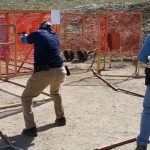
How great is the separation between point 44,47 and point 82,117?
2.01m

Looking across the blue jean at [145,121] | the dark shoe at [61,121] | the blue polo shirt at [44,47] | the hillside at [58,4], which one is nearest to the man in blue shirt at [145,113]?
the blue jean at [145,121]

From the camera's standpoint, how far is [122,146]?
6930 mm

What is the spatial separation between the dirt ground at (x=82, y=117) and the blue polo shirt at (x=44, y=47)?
129cm

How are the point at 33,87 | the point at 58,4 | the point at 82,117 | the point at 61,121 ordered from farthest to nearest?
the point at 58,4 < the point at 82,117 < the point at 61,121 < the point at 33,87

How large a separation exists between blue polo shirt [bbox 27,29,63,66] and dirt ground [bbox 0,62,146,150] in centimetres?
129

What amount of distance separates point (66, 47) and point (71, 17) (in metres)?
1.60

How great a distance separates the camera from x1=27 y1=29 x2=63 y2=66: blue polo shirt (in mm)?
7355

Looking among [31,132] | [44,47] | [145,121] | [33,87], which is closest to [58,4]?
[44,47]

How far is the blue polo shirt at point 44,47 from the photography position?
736 centimetres

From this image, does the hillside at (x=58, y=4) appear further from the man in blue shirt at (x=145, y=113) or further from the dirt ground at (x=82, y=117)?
the man in blue shirt at (x=145, y=113)

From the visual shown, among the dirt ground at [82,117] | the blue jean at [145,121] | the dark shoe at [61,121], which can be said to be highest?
the blue jean at [145,121]

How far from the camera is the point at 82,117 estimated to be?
8703 millimetres

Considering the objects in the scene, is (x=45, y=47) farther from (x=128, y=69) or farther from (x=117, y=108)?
(x=128, y=69)

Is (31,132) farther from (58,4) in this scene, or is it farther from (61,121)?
(58,4)
